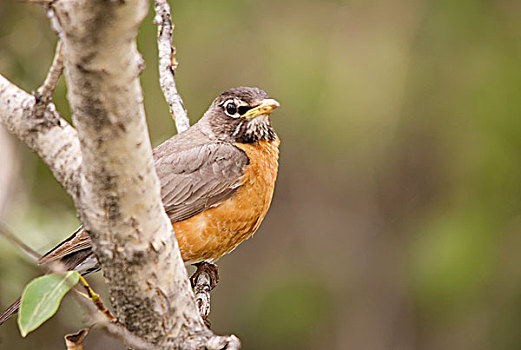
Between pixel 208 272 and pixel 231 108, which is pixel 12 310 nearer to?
pixel 208 272

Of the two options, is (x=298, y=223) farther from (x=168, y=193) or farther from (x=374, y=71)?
(x=168, y=193)

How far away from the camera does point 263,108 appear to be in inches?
137

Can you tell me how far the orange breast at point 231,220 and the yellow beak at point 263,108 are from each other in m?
Answer: 0.18

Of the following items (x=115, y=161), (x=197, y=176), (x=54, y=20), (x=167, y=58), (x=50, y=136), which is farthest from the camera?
(x=167, y=58)

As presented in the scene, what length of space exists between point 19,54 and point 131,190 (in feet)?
8.41

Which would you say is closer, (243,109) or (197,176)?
(197,176)

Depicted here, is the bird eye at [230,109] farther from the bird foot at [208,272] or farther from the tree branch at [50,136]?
the tree branch at [50,136]

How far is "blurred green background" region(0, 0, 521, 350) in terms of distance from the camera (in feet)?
17.7

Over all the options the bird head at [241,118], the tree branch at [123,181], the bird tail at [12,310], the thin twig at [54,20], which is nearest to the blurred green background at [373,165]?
the bird head at [241,118]

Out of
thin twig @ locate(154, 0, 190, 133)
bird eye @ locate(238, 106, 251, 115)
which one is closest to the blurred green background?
thin twig @ locate(154, 0, 190, 133)

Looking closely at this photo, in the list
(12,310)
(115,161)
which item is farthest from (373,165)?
(115,161)

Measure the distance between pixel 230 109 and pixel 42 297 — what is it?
2.14m

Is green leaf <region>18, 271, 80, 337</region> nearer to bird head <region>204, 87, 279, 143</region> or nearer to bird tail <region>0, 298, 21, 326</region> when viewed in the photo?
bird tail <region>0, 298, 21, 326</region>

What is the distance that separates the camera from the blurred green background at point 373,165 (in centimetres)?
539
